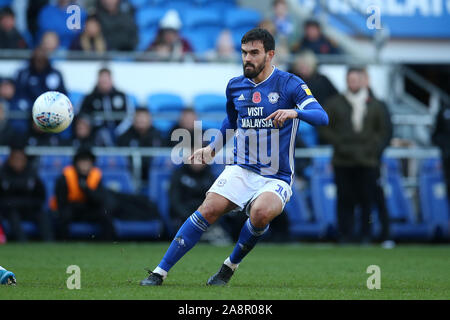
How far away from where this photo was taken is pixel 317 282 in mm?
8820

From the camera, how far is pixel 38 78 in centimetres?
1565

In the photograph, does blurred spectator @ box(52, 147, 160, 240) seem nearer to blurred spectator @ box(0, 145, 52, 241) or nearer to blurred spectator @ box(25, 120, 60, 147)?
blurred spectator @ box(0, 145, 52, 241)

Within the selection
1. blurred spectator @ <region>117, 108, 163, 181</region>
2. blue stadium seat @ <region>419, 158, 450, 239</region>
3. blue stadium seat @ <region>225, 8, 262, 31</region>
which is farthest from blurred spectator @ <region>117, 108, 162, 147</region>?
blue stadium seat @ <region>419, 158, 450, 239</region>

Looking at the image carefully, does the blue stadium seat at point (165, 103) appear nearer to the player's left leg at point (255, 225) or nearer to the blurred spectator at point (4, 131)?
the blurred spectator at point (4, 131)

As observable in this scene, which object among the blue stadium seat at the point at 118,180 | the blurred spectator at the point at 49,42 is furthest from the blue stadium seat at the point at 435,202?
the blurred spectator at the point at 49,42

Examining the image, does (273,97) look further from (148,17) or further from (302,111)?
(148,17)

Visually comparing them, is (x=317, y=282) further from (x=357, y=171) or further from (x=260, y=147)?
(x=357, y=171)

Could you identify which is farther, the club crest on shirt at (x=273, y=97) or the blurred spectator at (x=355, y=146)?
the blurred spectator at (x=355, y=146)

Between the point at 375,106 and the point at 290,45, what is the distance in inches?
183

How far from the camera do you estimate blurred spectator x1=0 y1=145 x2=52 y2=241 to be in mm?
14352

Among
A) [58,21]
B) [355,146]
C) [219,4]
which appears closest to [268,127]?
[355,146]

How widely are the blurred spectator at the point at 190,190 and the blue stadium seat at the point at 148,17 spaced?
5028mm

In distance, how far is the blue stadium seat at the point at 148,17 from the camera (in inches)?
746
